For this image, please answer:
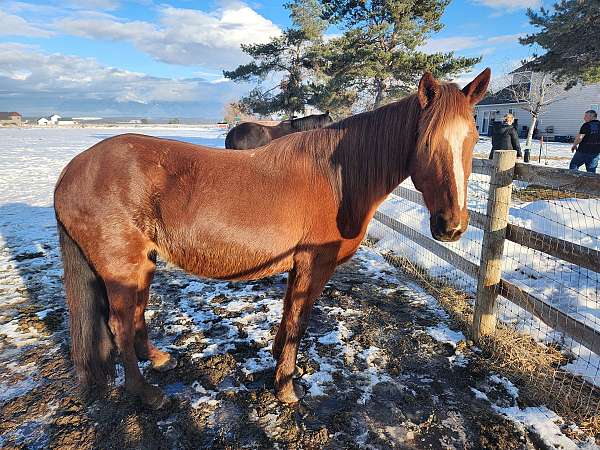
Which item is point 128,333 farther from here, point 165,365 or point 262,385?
point 262,385

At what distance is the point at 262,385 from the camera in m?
2.83

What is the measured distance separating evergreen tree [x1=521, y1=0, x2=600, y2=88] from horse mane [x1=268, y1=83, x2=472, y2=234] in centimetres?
1165

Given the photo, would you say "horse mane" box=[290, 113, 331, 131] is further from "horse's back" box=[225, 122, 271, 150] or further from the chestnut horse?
the chestnut horse

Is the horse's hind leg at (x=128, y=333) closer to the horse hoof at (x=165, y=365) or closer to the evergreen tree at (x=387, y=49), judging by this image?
the horse hoof at (x=165, y=365)

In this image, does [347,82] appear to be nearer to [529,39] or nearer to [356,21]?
[356,21]

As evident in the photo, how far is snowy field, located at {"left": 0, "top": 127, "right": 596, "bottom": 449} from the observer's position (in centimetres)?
233

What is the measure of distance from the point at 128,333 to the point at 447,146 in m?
2.56

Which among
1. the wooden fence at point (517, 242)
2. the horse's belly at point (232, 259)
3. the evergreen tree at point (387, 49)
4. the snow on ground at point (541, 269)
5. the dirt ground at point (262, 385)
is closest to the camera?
the dirt ground at point (262, 385)

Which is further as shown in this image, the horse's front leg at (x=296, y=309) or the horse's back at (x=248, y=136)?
the horse's back at (x=248, y=136)

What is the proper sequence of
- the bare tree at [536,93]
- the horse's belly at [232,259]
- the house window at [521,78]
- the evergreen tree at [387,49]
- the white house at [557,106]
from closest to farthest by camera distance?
the horse's belly at [232,259]
the evergreen tree at [387,49]
the bare tree at [536,93]
the white house at [557,106]
the house window at [521,78]

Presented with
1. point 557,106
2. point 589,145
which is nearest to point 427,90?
point 589,145

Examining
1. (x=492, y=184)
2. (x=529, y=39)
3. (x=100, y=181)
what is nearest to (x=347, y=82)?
(x=529, y=39)

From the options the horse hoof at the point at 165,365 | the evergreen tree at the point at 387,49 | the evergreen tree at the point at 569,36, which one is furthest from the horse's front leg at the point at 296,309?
the evergreen tree at the point at 387,49

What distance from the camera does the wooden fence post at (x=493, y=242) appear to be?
3248 mm
